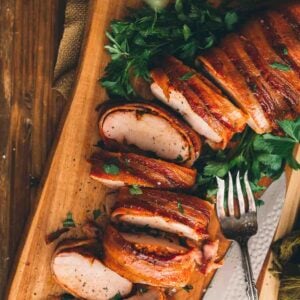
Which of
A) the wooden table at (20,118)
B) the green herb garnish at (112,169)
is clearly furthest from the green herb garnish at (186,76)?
the wooden table at (20,118)

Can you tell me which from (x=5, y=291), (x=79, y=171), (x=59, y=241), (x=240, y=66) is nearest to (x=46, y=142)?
(x=79, y=171)

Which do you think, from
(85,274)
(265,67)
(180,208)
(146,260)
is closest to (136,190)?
(180,208)

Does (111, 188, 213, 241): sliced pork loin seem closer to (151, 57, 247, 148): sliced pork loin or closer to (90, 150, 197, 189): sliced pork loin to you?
(90, 150, 197, 189): sliced pork loin

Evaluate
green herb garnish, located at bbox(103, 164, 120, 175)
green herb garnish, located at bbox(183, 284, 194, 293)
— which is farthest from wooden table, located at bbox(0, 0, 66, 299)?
green herb garnish, located at bbox(183, 284, 194, 293)

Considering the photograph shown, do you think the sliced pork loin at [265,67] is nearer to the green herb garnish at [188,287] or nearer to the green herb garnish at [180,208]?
the green herb garnish at [180,208]

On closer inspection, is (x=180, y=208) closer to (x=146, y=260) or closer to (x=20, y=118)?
(x=146, y=260)

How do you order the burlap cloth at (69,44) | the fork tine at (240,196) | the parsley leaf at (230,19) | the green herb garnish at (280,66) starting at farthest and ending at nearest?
1. the burlap cloth at (69,44)
2. the fork tine at (240,196)
3. the parsley leaf at (230,19)
4. the green herb garnish at (280,66)

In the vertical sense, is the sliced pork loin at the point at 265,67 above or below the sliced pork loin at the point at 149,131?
above
